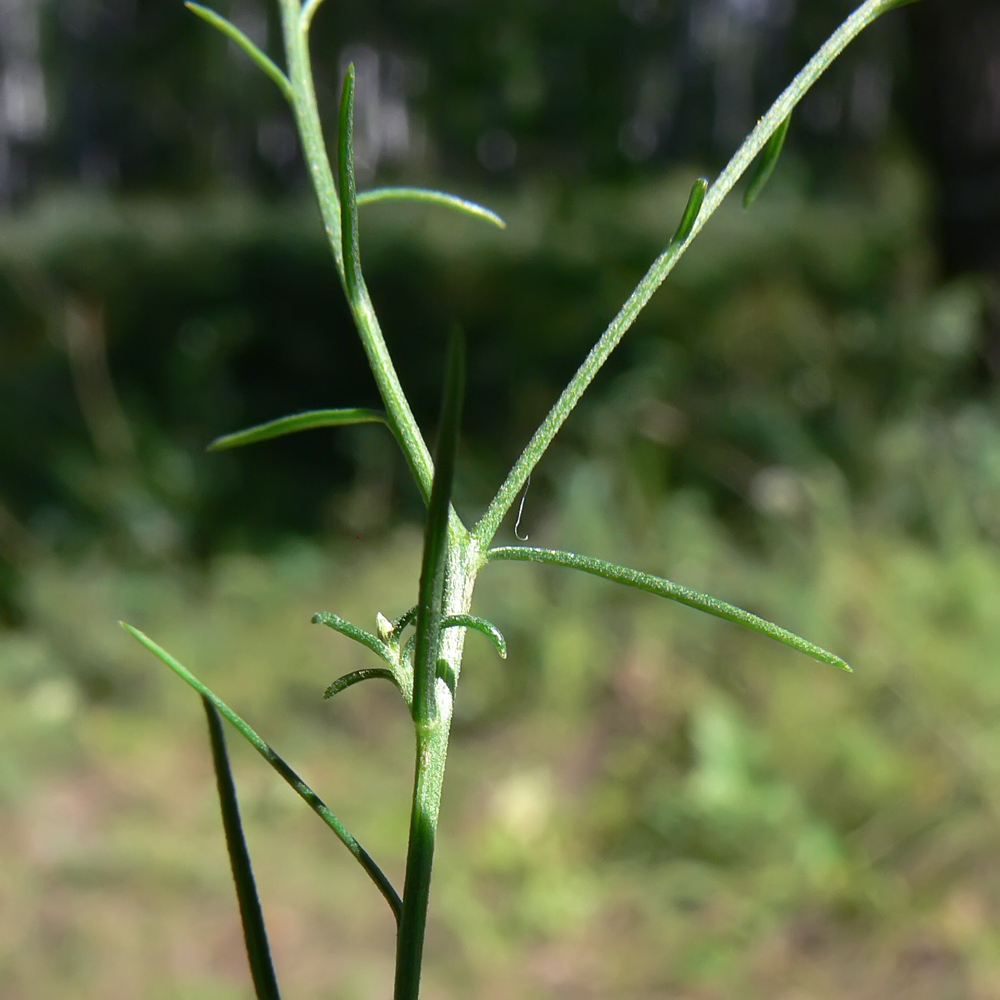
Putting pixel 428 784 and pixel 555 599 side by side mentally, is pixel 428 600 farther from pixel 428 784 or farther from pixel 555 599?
pixel 555 599

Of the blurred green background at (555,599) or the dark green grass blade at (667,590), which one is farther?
the blurred green background at (555,599)

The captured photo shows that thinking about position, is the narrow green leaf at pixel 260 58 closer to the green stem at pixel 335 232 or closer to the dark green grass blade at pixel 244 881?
the green stem at pixel 335 232

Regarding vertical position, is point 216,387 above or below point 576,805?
above

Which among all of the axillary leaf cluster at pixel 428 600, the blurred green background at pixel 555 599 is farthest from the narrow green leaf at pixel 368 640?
the blurred green background at pixel 555 599

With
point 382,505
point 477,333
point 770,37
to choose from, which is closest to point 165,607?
point 382,505

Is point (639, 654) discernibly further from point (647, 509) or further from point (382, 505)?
point (382, 505)

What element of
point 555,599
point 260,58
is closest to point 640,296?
point 260,58
